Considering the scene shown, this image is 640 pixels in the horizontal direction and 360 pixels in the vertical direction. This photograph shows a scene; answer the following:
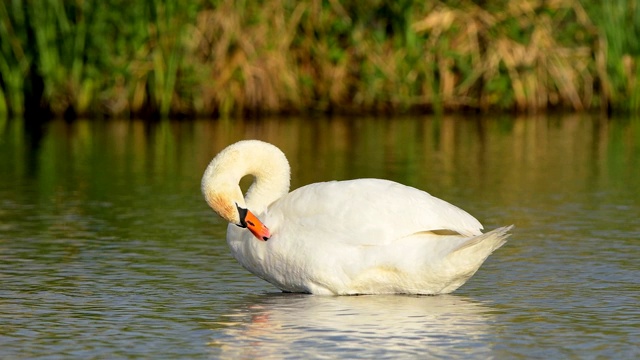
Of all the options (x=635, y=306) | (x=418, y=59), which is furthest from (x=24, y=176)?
(x=418, y=59)

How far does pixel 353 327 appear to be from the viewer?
626 centimetres

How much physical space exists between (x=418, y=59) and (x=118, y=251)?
40.2 feet

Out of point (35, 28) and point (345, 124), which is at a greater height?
point (35, 28)

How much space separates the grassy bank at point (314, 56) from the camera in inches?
741

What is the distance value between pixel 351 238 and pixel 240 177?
0.65 metres

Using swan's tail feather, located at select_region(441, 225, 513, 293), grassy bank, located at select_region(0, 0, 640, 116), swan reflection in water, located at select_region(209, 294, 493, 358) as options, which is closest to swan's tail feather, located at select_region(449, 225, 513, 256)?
swan's tail feather, located at select_region(441, 225, 513, 293)

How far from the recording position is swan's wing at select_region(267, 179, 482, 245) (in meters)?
6.92

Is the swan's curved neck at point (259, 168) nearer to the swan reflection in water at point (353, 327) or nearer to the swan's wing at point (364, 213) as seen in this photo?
the swan's wing at point (364, 213)

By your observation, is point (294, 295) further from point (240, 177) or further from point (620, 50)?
point (620, 50)

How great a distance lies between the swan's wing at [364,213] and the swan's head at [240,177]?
0.61 feet

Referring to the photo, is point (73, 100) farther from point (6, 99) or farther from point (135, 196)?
point (135, 196)

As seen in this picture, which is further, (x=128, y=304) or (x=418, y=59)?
(x=418, y=59)

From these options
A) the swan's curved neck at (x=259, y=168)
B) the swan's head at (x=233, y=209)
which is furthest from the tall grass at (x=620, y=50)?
the swan's head at (x=233, y=209)

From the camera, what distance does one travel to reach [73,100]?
1930 centimetres
